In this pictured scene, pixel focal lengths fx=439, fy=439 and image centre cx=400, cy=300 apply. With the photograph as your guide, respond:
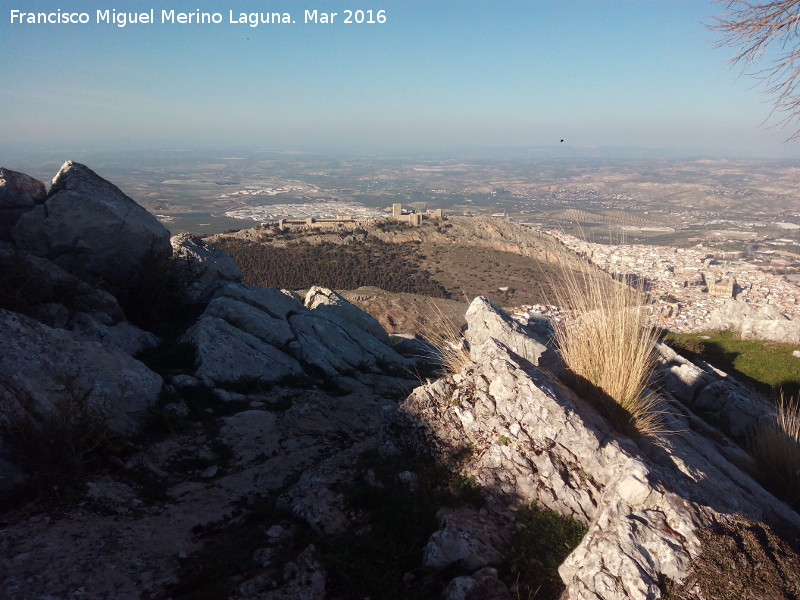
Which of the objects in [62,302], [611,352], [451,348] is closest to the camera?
[611,352]

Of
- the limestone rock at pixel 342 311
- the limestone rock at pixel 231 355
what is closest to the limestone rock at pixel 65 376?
the limestone rock at pixel 231 355

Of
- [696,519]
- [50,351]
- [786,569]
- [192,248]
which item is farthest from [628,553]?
[192,248]

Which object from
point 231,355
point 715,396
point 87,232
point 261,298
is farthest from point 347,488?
point 87,232

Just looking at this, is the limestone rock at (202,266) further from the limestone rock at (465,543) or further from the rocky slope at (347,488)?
the limestone rock at (465,543)

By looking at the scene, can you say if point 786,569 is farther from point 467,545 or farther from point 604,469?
point 467,545

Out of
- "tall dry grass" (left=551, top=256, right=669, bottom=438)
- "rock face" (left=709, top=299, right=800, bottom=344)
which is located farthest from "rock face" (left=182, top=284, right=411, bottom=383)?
"rock face" (left=709, top=299, right=800, bottom=344)

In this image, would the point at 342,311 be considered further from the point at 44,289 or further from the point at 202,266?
the point at 44,289

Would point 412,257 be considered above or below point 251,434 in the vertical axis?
below
